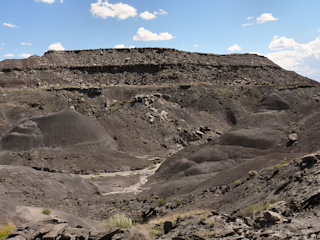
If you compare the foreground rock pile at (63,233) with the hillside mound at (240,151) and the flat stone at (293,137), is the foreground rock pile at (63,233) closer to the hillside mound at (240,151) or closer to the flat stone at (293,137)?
the hillside mound at (240,151)

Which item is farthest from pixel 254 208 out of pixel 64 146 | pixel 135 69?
pixel 135 69

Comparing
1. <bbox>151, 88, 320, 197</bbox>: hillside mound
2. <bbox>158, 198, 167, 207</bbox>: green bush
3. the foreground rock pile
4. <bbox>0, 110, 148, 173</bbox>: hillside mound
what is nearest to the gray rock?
the foreground rock pile

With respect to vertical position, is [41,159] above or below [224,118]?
below

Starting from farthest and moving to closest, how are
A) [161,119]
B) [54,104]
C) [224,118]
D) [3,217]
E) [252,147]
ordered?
[224,118], [54,104], [161,119], [252,147], [3,217]

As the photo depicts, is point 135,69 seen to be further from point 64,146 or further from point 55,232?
point 55,232

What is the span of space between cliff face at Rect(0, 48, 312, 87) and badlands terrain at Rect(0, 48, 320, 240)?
340 millimetres

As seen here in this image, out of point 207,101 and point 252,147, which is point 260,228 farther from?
point 207,101

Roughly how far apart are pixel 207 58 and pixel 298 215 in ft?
277

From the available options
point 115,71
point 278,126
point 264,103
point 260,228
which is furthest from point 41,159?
point 115,71

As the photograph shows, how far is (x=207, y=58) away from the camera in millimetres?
90875

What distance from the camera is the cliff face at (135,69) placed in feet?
247

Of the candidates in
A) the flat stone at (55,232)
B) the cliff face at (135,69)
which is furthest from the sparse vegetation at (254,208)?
the cliff face at (135,69)

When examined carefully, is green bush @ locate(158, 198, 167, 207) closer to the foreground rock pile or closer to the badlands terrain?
the badlands terrain

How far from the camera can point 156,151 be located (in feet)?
139
